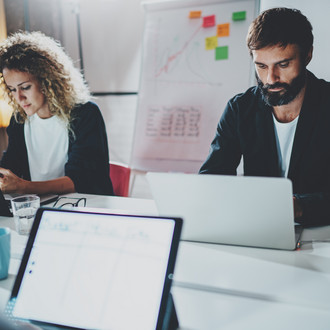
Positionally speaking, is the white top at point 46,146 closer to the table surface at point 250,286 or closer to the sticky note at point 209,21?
the table surface at point 250,286

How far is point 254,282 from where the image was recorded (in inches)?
28.1

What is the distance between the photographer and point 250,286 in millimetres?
700

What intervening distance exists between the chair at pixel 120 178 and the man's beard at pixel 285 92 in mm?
763

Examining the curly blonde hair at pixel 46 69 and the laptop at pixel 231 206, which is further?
the curly blonde hair at pixel 46 69

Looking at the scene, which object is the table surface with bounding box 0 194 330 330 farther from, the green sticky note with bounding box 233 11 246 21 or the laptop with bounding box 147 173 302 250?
the green sticky note with bounding box 233 11 246 21

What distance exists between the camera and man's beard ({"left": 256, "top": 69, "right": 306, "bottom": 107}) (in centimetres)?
140

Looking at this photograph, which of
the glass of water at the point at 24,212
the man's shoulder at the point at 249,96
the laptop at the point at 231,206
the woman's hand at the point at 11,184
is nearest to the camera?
the laptop at the point at 231,206

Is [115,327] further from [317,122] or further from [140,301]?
[317,122]

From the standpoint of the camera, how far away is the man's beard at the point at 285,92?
1402mm

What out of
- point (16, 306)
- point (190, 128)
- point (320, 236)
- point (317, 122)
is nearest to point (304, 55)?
point (317, 122)

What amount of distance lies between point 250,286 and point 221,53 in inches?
74.2

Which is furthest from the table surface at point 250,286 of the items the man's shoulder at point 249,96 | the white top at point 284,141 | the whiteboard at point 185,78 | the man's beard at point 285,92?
the whiteboard at point 185,78

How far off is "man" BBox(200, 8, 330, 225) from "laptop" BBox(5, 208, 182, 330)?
0.89 meters

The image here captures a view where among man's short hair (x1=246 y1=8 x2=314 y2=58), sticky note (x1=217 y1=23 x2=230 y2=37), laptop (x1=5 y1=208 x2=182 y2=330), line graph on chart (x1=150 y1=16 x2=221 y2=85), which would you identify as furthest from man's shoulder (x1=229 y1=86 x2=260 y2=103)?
laptop (x1=5 y1=208 x2=182 y2=330)
